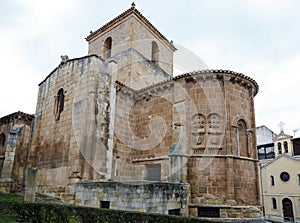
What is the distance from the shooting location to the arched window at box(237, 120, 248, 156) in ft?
40.4

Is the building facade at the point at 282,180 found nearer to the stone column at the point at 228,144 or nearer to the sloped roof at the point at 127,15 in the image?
the sloped roof at the point at 127,15

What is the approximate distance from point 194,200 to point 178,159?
6.48ft

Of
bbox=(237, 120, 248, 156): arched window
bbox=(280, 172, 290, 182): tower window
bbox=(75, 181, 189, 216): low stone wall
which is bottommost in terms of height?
bbox=(75, 181, 189, 216): low stone wall

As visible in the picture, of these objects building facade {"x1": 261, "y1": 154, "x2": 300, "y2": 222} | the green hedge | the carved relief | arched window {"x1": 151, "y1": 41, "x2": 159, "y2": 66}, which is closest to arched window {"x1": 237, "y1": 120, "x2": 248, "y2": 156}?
the carved relief

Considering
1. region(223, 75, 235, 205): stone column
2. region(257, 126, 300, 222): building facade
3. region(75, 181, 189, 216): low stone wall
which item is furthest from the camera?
region(257, 126, 300, 222): building facade

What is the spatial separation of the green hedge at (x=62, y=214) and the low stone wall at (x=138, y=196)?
2107mm

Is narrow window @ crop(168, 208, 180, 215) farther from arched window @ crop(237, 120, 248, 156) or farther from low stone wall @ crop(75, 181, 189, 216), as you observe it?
arched window @ crop(237, 120, 248, 156)

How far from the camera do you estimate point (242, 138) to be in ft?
41.2

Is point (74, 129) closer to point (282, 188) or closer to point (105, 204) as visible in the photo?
point (105, 204)

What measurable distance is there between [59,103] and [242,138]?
10216 millimetres

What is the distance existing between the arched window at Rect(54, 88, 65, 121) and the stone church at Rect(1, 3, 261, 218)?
6 centimetres

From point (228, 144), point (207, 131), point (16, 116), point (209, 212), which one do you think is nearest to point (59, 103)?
point (16, 116)

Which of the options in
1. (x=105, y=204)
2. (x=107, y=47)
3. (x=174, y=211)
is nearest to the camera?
(x=105, y=204)

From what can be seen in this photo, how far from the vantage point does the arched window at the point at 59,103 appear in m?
14.4
